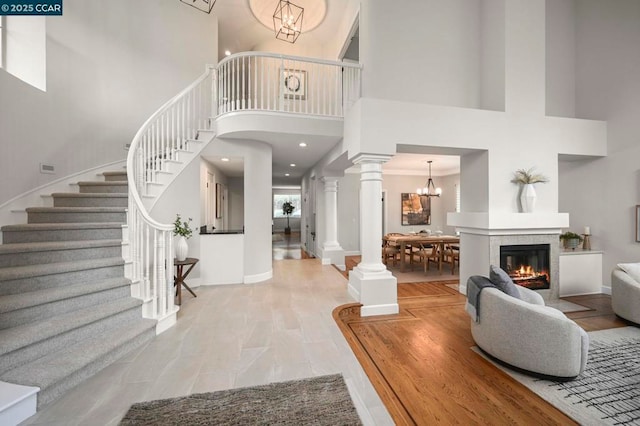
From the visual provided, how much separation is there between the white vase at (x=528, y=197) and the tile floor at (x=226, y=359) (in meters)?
3.08

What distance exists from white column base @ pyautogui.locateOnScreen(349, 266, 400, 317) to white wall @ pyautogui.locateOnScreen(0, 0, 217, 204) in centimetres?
456

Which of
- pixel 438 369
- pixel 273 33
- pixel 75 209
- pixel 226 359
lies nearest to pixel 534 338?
pixel 438 369

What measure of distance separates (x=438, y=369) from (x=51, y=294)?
3463mm

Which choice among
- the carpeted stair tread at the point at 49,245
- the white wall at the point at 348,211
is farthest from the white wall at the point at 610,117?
Result: the carpeted stair tread at the point at 49,245

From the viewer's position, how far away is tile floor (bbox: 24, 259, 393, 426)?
1.81 m

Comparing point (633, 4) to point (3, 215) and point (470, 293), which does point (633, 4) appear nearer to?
point (470, 293)

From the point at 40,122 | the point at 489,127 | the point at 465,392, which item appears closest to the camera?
the point at 465,392

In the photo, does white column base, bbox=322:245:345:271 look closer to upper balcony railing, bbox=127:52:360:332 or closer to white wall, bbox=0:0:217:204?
upper balcony railing, bbox=127:52:360:332

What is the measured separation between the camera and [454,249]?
21.9ft

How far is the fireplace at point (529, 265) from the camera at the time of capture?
414 centimetres

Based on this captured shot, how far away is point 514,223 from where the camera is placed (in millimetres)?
3957

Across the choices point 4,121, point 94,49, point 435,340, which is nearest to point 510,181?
point 435,340

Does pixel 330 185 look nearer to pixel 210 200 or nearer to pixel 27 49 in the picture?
pixel 210 200

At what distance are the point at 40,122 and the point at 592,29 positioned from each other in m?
9.00
